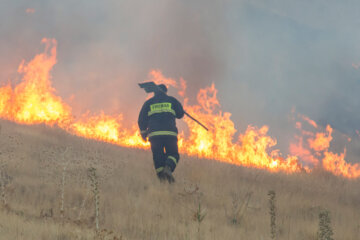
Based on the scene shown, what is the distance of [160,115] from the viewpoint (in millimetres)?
7371

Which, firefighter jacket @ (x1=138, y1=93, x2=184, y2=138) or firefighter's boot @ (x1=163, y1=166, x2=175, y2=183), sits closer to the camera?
firefighter's boot @ (x1=163, y1=166, x2=175, y2=183)

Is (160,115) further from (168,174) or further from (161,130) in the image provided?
(168,174)

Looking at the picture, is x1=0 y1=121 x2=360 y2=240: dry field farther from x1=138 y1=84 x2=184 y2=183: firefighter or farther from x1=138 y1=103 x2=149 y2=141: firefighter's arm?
x1=138 y1=103 x2=149 y2=141: firefighter's arm

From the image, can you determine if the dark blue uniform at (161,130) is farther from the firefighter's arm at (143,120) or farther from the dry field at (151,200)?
the dry field at (151,200)

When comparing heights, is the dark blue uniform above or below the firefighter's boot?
above

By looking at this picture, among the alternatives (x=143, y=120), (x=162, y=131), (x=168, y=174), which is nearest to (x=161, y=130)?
(x=162, y=131)

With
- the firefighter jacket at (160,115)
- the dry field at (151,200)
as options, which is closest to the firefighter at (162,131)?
the firefighter jacket at (160,115)

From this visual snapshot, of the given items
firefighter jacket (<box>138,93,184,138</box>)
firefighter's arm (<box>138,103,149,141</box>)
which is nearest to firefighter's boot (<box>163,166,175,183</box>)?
firefighter jacket (<box>138,93,184,138</box>)

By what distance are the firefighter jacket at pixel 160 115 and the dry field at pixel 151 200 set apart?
1.05 metres

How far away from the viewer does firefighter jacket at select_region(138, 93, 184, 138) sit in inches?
286

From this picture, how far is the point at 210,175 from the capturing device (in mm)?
8172

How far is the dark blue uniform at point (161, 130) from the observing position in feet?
23.6

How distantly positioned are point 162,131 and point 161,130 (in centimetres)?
3

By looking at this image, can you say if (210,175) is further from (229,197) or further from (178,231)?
(178,231)
